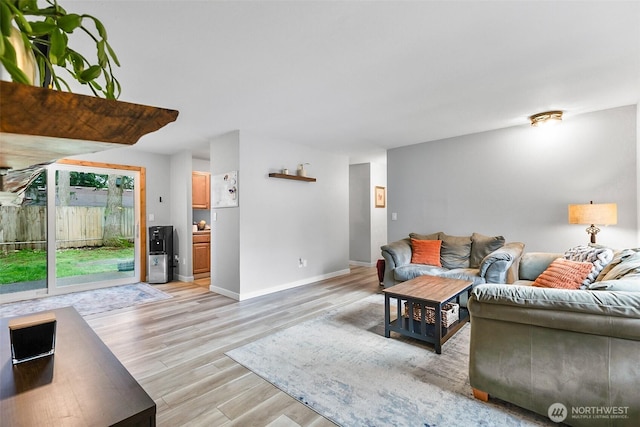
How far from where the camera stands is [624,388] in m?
1.53

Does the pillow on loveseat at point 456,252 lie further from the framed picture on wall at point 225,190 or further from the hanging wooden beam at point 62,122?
the hanging wooden beam at point 62,122

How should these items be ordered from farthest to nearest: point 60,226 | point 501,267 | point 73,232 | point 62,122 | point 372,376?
point 73,232 → point 60,226 → point 501,267 → point 372,376 → point 62,122

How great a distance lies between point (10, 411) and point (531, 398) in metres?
2.36

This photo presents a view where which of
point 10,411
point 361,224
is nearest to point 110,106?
point 10,411

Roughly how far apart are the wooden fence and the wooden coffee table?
489 centimetres

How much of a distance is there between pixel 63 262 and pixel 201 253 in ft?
6.77

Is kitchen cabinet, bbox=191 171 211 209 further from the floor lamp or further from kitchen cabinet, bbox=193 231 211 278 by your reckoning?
the floor lamp

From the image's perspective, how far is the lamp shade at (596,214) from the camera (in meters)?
3.16

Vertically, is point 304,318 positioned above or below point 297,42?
below

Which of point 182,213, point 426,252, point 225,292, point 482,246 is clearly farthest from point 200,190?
point 482,246

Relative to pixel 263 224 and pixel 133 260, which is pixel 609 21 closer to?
pixel 263 224

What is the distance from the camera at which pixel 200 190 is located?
5.84 m

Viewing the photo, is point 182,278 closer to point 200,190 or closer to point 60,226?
point 200,190

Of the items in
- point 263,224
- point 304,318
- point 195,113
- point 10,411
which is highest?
point 195,113
